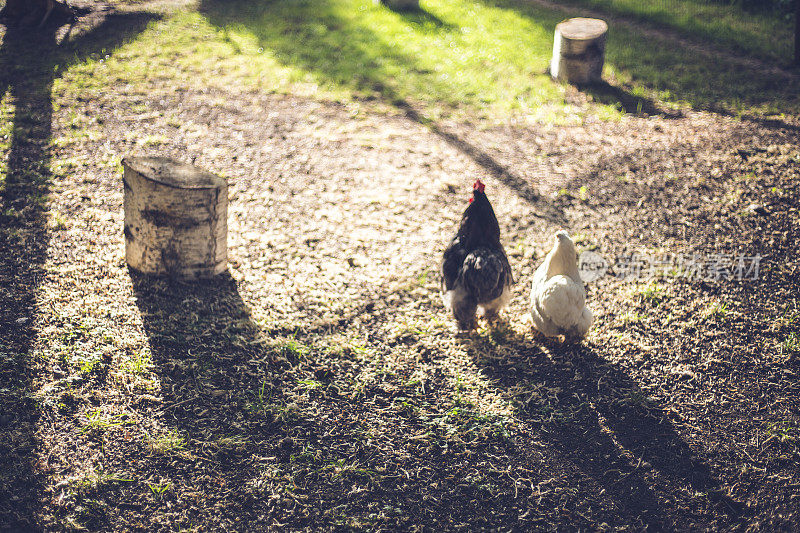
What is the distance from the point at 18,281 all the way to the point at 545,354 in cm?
385

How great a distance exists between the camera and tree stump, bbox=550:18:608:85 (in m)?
7.69

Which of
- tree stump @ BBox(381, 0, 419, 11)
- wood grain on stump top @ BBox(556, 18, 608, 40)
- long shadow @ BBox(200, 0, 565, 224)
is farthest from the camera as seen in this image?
tree stump @ BBox(381, 0, 419, 11)

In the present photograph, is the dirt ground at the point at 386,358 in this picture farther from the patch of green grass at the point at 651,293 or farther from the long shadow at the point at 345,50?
the long shadow at the point at 345,50

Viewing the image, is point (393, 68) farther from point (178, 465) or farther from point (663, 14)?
point (178, 465)

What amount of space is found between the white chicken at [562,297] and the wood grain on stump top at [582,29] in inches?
197

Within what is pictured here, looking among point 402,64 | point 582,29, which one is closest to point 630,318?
point 582,29

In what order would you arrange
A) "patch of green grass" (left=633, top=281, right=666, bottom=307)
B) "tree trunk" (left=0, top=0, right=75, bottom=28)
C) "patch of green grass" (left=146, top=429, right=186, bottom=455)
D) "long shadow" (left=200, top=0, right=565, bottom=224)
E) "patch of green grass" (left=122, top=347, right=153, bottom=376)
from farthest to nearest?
"tree trunk" (left=0, top=0, right=75, bottom=28) < "long shadow" (left=200, top=0, right=565, bottom=224) < "patch of green grass" (left=633, top=281, right=666, bottom=307) < "patch of green grass" (left=122, top=347, right=153, bottom=376) < "patch of green grass" (left=146, top=429, right=186, bottom=455)

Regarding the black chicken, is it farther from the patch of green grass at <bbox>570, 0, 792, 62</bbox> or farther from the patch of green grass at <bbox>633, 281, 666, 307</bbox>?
the patch of green grass at <bbox>570, 0, 792, 62</bbox>

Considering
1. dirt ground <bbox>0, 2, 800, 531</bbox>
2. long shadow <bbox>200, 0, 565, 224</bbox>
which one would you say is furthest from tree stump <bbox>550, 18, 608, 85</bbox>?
dirt ground <bbox>0, 2, 800, 531</bbox>

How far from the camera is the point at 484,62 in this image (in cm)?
884

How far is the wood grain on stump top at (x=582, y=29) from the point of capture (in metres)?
7.66

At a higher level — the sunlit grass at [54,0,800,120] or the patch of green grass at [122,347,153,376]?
the sunlit grass at [54,0,800,120]

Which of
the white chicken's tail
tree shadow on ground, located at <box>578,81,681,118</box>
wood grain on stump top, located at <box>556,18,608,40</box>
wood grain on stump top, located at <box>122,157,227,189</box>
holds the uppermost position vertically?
wood grain on stump top, located at <box>556,18,608,40</box>

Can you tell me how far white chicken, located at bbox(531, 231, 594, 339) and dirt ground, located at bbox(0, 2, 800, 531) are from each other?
0.82 ft
